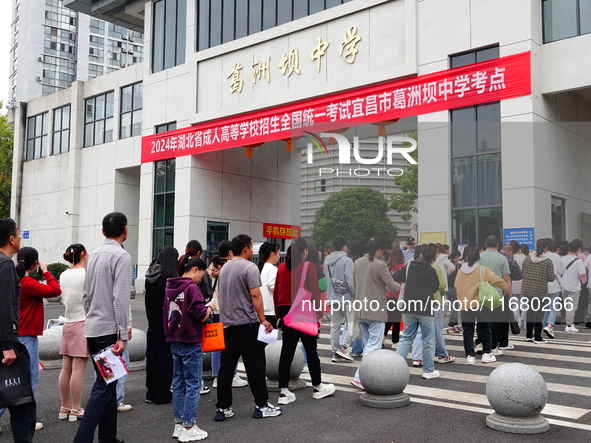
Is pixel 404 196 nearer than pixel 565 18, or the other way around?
pixel 404 196

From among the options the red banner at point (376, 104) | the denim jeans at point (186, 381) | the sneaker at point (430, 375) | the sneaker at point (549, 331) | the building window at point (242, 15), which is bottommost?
the sneaker at point (430, 375)

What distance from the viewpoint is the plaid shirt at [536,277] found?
34.3ft

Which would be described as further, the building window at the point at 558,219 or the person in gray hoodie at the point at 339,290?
the building window at the point at 558,219

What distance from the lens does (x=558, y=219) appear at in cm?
1499

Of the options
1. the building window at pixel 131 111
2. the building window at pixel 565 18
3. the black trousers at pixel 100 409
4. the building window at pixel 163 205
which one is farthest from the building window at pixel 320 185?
the building window at pixel 131 111

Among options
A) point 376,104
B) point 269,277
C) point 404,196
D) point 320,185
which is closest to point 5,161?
point 376,104

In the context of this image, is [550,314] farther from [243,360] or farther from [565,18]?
[565,18]

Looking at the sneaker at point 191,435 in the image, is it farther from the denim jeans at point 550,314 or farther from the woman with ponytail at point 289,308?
the denim jeans at point 550,314

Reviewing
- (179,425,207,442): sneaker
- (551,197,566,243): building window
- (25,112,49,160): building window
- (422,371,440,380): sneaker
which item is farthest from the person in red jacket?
(25,112,49,160): building window

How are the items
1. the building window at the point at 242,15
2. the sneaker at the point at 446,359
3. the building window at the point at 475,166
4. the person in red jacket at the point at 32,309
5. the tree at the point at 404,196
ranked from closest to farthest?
the person in red jacket at the point at 32,309
the tree at the point at 404,196
the sneaker at the point at 446,359
the building window at the point at 475,166
the building window at the point at 242,15

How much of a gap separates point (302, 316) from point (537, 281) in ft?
19.9

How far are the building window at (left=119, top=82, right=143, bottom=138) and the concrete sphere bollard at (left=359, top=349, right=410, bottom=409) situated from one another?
76.9 feet

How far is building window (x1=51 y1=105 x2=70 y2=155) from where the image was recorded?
3150cm

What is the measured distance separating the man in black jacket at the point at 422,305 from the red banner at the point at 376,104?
5.49 metres
